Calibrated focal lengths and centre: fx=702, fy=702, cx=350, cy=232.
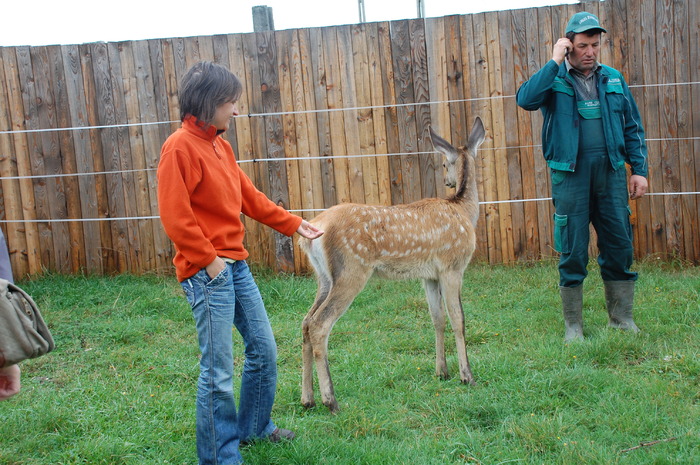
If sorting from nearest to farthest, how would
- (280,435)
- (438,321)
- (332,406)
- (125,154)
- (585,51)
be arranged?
(280,435), (332,406), (438,321), (585,51), (125,154)

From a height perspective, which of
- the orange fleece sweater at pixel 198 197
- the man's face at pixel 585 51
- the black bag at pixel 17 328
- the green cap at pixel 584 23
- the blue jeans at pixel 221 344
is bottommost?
the blue jeans at pixel 221 344

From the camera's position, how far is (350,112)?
8.09 meters

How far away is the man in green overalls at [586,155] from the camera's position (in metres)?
5.41

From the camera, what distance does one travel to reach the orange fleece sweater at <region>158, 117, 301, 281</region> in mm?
3359

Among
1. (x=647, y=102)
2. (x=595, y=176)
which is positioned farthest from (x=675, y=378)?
(x=647, y=102)

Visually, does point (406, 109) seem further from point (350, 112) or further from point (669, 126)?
point (669, 126)

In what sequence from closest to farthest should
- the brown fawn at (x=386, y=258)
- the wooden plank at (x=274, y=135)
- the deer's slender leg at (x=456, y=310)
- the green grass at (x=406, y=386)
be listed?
1. the green grass at (x=406, y=386)
2. the brown fawn at (x=386, y=258)
3. the deer's slender leg at (x=456, y=310)
4. the wooden plank at (x=274, y=135)

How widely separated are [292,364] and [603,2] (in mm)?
5294

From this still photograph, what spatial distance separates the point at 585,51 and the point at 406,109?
9.48 feet

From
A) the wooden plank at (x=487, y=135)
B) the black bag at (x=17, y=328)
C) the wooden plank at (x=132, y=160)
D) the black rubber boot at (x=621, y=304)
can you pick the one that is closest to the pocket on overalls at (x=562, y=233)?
the black rubber boot at (x=621, y=304)

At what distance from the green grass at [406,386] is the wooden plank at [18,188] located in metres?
1.47

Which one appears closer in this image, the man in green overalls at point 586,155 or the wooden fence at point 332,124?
the man in green overalls at point 586,155

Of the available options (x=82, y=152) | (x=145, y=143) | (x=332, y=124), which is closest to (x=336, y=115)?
(x=332, y=124)

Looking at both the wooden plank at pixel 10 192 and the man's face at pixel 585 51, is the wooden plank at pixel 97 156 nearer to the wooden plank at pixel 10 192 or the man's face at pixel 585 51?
the wooden plank at pixel 10 192
